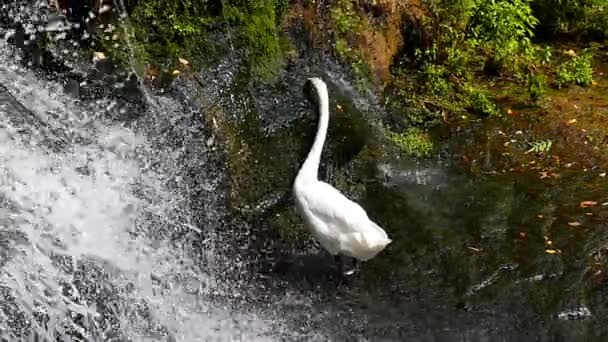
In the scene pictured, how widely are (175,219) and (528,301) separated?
2115 mm

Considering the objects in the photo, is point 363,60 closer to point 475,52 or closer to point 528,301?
point 475,52

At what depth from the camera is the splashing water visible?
386 centimetres

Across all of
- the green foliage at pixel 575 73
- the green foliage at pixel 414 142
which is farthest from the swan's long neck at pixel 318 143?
the green foliage at pixel 575 73

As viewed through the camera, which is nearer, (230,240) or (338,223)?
(338,223)

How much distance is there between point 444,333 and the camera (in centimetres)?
416

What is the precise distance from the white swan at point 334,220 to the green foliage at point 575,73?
3.20m

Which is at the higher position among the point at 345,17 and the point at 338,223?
the point at 345,17

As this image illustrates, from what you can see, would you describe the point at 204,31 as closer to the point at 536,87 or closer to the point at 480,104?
the point at 480,104

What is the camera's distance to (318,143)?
481 cm

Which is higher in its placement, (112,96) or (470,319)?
(112,96)

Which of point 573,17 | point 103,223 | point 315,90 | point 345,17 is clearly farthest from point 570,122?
point 103,223

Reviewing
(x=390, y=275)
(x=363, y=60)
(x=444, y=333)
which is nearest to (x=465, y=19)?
(x=363, y=60)

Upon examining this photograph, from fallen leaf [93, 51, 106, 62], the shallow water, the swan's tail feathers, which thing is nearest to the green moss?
the shallow water

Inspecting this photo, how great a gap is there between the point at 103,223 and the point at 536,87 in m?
3.85
